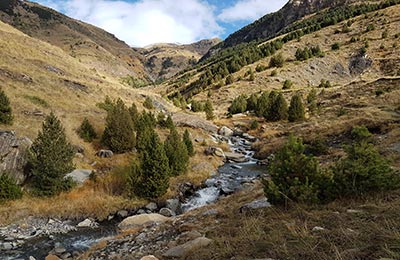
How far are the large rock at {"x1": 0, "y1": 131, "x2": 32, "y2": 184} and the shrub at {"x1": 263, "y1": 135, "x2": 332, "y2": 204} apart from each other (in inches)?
694

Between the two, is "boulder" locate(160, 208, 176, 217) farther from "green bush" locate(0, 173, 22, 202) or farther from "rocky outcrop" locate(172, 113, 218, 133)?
"rocky outcrop" locate(172, 113, 218, 133)

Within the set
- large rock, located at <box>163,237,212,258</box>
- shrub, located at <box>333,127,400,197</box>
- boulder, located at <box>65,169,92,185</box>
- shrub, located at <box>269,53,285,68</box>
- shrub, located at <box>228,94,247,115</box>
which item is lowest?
large rock, located at <box>163,237,212,258</box>

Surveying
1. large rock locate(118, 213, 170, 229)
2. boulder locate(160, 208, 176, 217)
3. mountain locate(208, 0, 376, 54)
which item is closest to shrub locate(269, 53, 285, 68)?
mountain locate(208, 0, 376, 54)

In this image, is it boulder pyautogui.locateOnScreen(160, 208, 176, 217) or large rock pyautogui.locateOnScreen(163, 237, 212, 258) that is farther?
boulder pyautogui.locateOnScreen(160, 208, 176, 217)

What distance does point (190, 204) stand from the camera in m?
Answer: 22.3

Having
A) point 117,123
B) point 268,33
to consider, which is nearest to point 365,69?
point 117,123

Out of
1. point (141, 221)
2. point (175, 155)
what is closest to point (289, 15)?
point (175, 155)

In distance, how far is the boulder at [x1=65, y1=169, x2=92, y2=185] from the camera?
22.2 metres

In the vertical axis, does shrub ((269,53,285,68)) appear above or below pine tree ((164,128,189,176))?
above

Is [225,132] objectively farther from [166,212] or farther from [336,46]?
[336,46]

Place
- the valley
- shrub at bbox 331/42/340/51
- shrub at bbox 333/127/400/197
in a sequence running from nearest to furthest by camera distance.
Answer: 1. the valley
2. shrub at bbox 333/127/400/197
3. shrub at bbox 331/42/340/51

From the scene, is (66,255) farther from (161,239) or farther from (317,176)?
(317,176)

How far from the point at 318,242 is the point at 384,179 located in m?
4.33

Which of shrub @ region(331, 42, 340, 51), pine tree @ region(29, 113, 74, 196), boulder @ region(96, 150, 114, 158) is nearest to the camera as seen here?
pine tree @ region(29, 113, 74, 196)
